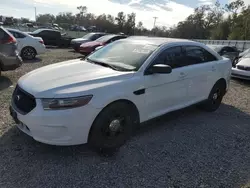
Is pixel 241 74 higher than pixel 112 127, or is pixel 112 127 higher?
pixel 241 74

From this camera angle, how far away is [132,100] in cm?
330

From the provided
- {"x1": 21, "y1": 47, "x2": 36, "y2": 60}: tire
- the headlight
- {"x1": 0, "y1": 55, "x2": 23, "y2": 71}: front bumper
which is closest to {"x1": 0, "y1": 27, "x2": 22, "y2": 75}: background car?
{"x1": 0, "y1": 55, "x2": 23, "y2": 71}: front bumper

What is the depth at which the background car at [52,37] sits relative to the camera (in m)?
18.3

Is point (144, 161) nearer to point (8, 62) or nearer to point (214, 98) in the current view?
point (214, 98)

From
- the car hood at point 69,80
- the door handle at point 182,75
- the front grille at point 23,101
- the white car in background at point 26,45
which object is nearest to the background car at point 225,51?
the white car in background at point 26,45

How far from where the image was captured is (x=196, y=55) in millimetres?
4617

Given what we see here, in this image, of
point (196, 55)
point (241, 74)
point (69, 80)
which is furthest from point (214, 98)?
point (241, 74)

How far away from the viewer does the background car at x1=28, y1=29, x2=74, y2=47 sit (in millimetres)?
18256

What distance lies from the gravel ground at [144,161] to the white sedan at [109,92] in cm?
31

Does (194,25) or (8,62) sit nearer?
(8,62)

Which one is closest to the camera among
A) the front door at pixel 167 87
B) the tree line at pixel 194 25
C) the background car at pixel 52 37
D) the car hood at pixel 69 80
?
the car hood at pixel 69 80

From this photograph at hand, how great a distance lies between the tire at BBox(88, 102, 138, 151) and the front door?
42cm

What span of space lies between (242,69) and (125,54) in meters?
6.49

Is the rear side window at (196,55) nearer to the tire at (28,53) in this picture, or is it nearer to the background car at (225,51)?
the background car at (225,51)
